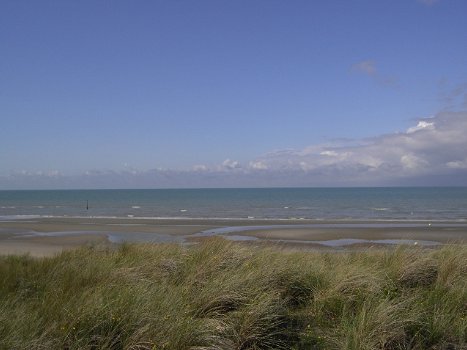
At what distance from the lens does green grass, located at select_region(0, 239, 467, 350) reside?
498cm

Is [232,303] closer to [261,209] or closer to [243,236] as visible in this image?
[243,236]

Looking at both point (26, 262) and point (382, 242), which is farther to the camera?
point (382, 242)

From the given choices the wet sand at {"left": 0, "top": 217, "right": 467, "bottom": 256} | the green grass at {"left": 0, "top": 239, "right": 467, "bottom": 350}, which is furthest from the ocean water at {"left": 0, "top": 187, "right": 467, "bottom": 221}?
the green grass at {"left": 0, "top": 239, "right": 467, "bottom": 350}

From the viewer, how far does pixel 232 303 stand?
6207 mm

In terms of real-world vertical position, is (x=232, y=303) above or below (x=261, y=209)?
above

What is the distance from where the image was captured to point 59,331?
193 inches

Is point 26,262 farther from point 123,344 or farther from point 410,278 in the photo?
point 410,278

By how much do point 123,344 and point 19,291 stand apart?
261 centimetres

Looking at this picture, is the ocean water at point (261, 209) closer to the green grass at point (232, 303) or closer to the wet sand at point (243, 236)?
the wet sand at point (243, 236)

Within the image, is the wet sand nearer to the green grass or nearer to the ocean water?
the green grass

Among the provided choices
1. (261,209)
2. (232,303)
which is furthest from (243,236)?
(261,209)

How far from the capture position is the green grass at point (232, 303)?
4.98 metres

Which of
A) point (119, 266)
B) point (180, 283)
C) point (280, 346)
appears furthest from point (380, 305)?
point (119, 266)

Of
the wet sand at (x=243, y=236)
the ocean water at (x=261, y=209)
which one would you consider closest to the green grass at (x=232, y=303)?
the wet sand at (x=243, y=236)
